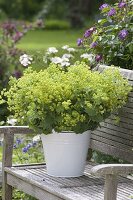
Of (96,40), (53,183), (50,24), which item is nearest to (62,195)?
(53,183)

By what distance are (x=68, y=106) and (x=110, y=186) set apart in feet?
2.50

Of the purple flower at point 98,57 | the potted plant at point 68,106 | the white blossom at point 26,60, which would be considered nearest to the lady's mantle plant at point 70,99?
the potted plant at point 68,106

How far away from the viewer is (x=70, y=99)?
4.27 metres

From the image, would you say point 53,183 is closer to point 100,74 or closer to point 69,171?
point 69,171

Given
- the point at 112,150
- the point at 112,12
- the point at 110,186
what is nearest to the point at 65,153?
the point at 112,150

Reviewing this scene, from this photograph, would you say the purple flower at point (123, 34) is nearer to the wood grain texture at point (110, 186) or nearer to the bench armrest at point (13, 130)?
the bench armrest at point (13, 130)

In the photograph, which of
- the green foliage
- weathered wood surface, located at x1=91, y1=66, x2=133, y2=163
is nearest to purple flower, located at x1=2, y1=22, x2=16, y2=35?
weathered wood surface, located at x1=91, y1=66, x2=133, y2=163

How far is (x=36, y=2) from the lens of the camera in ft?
128

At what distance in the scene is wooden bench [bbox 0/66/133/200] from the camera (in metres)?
3.92

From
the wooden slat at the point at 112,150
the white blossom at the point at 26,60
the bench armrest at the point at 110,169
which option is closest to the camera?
the bench armrest at the point at 110,169

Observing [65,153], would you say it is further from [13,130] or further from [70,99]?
[13,130]

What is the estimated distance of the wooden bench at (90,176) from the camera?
3.92 metres

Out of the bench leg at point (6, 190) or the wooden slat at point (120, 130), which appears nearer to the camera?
the wooden slat at point (120, 130)

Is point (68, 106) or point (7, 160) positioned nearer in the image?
point (68, 106)
